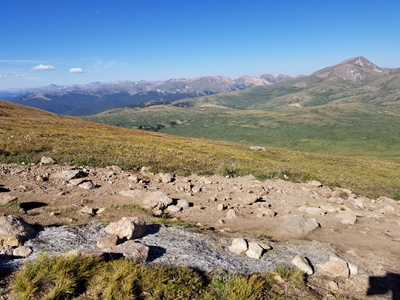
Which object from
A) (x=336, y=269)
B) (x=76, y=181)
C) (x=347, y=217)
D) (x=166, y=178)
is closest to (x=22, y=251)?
(x=76, y=181)

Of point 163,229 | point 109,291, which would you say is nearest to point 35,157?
point 163,229

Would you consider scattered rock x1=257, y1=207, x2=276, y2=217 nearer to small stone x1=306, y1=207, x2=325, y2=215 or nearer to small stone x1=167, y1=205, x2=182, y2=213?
small stone x1=306, y1=207, x2=325, y2=215

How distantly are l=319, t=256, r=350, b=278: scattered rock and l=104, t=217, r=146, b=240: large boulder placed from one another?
6.12 meters

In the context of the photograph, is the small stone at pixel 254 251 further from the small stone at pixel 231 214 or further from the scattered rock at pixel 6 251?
the scattered rock at pixel 6 251

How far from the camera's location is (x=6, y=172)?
45.9 feet

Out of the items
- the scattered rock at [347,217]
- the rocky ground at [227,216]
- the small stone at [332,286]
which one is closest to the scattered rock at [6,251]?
the rocky ground at [227,216]

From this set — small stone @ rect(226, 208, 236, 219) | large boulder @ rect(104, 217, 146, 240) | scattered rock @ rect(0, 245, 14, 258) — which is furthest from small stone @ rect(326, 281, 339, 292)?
scattered rock @ rect(0, 245, 14, 258)

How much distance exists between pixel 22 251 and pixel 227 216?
27.3 ft

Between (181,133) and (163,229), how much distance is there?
187 meters

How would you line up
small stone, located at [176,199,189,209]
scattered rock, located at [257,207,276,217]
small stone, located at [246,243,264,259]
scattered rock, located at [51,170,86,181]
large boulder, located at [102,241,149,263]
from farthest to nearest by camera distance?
scattered rock, located at [51,170,86,181] → small stone, located at [176,199,189,209] → scattered rock, located at [257,207,276,217] → small stone, located at [246,243,264,259] → large boulder, located at [102,241,149,263]

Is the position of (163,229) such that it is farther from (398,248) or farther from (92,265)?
(398,248)

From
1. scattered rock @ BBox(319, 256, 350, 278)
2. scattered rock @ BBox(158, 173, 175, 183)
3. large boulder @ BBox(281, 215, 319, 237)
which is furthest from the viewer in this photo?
scattered rock @ BBox(158, 173, 175, 183)

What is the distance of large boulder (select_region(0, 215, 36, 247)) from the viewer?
6453mm

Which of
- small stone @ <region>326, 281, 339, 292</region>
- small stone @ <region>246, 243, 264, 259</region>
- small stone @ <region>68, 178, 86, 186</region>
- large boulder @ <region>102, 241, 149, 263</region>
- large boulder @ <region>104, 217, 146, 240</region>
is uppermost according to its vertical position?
large boulder @ <region>102, 241, 149, 263</region>
